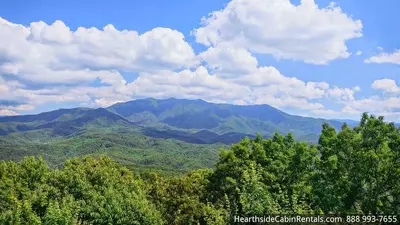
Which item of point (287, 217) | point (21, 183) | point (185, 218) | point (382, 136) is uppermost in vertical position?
point (382, 136)

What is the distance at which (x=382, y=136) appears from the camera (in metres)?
35.9

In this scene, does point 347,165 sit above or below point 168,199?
above

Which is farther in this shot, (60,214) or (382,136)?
(382,136)

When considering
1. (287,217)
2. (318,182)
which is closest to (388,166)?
(318,182)

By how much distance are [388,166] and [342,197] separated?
5103mm

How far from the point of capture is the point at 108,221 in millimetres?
34594

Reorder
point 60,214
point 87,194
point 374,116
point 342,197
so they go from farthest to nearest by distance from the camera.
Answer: point 87,194 < point 374,116 < point 342,197 < point 60,214

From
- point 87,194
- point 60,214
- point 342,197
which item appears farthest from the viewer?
point 87,194

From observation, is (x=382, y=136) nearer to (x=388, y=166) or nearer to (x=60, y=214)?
(x=388, y=166)

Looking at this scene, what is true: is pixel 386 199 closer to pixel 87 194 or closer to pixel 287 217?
pixel 287 217

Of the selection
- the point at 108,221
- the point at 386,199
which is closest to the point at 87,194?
the point at 108,221

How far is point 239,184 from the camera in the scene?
38.2m

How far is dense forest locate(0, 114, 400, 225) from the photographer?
108 ft

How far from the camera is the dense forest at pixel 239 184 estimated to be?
3294 cm
